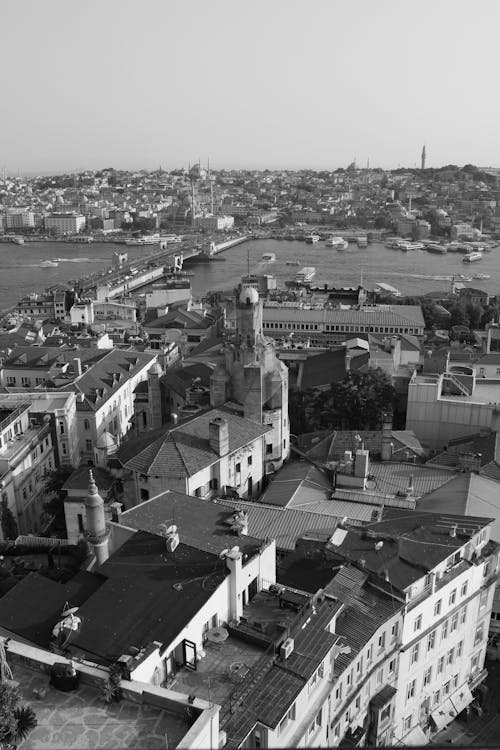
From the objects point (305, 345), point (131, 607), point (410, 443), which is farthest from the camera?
point (305, 345)

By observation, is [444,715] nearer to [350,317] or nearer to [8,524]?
[8,524]

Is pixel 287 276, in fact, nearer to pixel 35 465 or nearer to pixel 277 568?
pixel 35 465

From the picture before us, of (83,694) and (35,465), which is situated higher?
(83,694)

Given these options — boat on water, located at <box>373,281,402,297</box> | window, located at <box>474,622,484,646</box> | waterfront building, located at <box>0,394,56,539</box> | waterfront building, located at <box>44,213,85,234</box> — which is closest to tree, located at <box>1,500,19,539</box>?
waterfront building, located at <box>0,394,56,539</box>

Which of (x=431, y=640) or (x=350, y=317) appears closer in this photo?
(x=431, y=640)

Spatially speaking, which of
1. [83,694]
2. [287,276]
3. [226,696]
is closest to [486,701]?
[226,696]

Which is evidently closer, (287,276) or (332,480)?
(332,480)

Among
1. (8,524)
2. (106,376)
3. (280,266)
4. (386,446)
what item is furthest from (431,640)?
(280,266)
